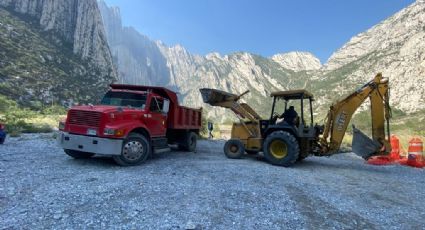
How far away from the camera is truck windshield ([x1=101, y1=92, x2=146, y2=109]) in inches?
422

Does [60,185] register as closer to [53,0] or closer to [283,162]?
[283,162]

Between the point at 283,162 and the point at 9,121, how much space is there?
67.0 feet

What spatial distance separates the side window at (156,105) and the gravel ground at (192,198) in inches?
92.8

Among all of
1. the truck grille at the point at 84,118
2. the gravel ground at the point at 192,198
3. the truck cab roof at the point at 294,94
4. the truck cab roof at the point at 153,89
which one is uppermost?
the truck cab roof at the point at 294,94

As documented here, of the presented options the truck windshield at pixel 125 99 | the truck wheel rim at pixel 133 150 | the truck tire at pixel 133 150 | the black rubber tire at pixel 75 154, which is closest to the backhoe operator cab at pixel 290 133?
the truck tire at pixel 133 150

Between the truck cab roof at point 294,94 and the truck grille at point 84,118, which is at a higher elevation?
the truck cab roof at point 294,94

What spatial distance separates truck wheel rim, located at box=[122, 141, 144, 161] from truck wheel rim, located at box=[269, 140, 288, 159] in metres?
5.19

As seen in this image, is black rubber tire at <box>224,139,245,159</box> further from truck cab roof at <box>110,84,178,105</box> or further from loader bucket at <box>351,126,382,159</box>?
loader bucket at <box>351,126,382,159</box>

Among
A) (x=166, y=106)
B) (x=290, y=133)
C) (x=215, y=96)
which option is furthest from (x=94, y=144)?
(x=290, y=133)

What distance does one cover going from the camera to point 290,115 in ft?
39.6

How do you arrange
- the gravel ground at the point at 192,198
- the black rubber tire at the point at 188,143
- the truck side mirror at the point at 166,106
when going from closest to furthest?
the gravel ground at the point at 192,198
the truck side mirror at the point at 166,106
the black rubber tire at the point at 188,143

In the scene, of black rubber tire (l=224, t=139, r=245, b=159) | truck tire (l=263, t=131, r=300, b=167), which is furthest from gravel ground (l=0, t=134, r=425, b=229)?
black rubber tire (l=224, t=139, r=245, b=159)

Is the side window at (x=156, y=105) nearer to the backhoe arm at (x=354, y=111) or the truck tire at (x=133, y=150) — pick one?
the truck tire at (x=133, y=150)

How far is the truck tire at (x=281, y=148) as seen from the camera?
11109 millimetres
